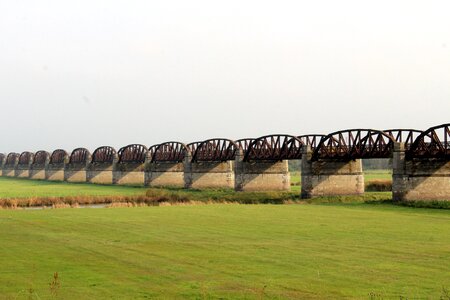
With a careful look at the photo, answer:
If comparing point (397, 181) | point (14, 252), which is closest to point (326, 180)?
point (397, 181)

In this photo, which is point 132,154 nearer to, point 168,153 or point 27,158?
point 168,153

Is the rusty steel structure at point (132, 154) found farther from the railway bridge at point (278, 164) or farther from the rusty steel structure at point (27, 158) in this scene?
the rusty steel structure at point (27, 158)

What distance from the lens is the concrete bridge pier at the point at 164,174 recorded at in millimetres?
120688

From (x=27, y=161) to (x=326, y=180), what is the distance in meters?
142

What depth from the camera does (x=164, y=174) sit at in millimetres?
121125

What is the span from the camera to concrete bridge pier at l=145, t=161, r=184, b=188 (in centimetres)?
12069

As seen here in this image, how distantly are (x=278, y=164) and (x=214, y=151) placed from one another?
56.5 feet

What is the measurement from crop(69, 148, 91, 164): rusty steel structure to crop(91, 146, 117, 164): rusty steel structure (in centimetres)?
240

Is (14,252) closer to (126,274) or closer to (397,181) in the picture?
(126,274)

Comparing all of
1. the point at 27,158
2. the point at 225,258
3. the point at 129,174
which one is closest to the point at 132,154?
the point at 129,174

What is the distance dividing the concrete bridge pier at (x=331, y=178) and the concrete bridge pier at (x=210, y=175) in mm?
32327

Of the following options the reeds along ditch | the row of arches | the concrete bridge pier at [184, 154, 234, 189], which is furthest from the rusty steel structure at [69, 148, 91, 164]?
the reeds along ditch

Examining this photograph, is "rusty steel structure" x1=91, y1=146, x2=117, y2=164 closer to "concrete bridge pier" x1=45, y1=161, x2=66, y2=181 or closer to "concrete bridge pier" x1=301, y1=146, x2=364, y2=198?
"concrete bridge pier" x1=45, y1=161, x2=66, y2=181

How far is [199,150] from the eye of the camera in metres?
112
